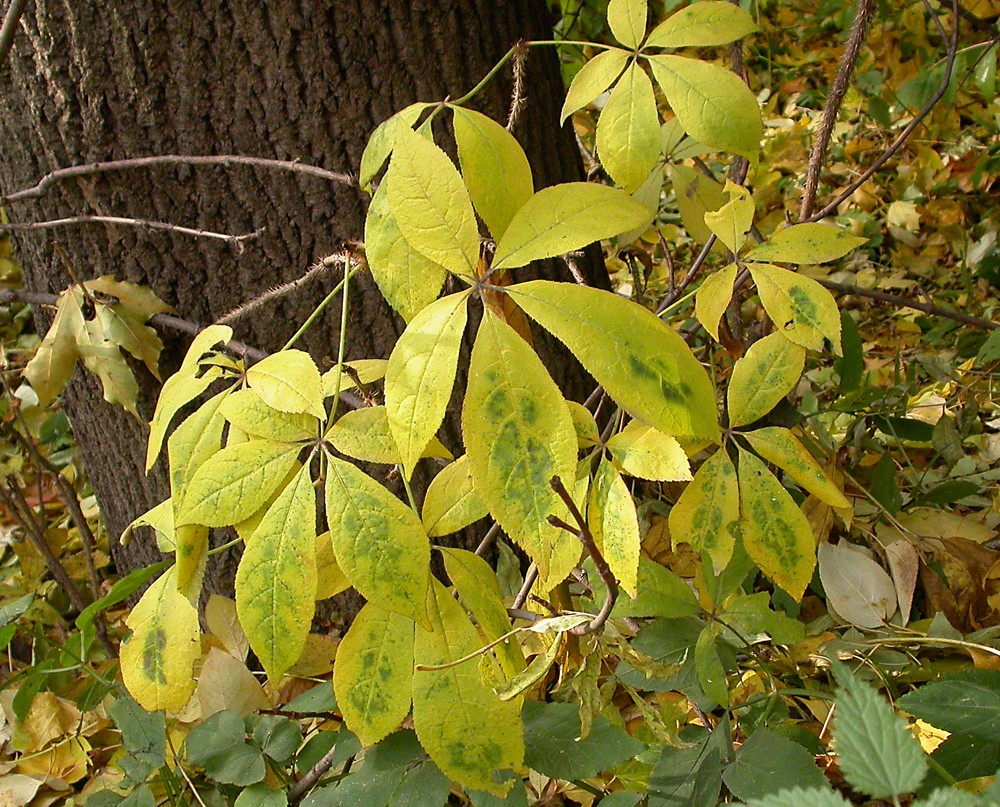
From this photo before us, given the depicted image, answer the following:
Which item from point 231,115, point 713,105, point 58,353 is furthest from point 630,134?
point 58,353

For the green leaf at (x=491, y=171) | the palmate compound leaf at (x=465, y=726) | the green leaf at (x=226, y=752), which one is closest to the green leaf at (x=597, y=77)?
the green leaf at (x=491, y=171)

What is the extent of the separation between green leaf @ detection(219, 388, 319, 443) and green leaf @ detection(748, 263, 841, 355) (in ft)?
1.47

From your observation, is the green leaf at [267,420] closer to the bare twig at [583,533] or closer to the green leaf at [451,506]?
the green leaf at [451,506]

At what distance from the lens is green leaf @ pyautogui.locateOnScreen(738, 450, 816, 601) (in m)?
0.86

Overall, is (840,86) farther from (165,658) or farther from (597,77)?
(165,658)

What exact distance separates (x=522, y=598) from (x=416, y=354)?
439mm

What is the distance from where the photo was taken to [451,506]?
839 millimetres

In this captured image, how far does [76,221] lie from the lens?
1310 millimetres

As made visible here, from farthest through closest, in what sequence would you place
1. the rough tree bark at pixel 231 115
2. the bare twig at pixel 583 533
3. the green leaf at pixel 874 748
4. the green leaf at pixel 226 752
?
the rough tree bark at pixel 231 115 < the green leaf at pixel 226 752 < the bare twig at pixel 583 533 < the green leaf at pixel 874 748

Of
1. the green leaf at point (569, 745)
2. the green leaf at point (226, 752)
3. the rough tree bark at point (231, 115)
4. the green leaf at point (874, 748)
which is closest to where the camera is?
the green leaf at point (874, 748)

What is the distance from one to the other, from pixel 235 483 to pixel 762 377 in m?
0.53

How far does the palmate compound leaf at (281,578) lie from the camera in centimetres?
74

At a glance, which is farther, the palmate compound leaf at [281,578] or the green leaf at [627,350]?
the palmate compound leaf at [281,578]

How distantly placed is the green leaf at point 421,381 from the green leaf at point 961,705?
1.61 ft
